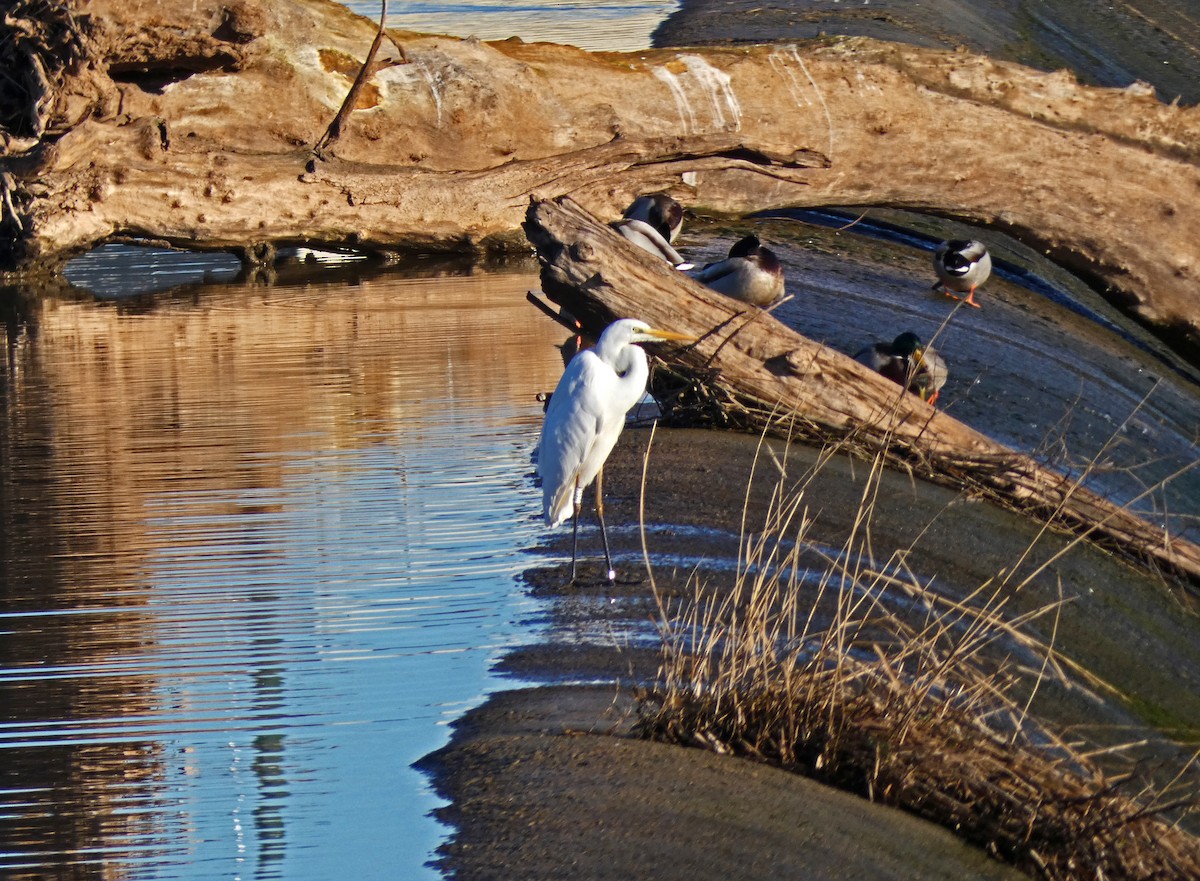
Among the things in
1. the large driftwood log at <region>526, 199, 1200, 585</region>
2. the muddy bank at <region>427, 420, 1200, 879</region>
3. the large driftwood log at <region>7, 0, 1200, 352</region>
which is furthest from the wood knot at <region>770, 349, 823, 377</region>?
the large driftwood log at <region>7, 0, 1200, 352</region>

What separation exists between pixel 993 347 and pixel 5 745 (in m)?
8.32

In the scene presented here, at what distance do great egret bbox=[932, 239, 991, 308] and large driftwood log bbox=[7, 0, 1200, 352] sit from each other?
0.58 metres

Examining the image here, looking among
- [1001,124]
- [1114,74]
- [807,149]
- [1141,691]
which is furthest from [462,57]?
[1114,74]

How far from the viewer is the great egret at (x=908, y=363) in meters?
9.43

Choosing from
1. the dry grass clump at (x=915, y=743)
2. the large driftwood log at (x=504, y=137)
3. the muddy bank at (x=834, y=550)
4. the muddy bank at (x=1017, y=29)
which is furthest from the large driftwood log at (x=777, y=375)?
the muddy bank at (x=1017, y=29)

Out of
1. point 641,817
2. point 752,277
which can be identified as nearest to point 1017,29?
point 752,277

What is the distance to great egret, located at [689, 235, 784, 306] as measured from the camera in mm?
11039

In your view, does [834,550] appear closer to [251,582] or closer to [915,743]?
[915,743]

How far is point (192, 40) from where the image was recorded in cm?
1240

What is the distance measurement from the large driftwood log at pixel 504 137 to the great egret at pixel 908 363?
285 cm

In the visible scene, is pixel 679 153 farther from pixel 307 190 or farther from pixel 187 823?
pixel 187 823

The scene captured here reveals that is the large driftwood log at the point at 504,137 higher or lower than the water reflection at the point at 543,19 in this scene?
lower

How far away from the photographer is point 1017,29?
26281 mm

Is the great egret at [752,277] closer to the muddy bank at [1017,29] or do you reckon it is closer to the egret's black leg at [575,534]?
the egret's black leg at [575,534]
